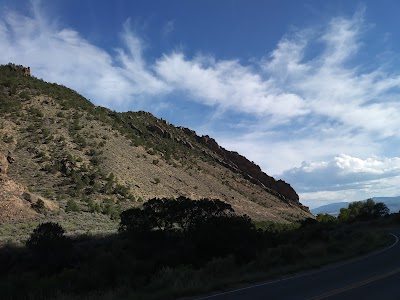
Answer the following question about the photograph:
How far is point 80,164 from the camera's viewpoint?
45.9 m

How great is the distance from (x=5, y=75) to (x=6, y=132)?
17.6 meters

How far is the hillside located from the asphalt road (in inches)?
900

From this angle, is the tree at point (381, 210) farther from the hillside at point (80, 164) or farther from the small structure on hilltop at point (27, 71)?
the small structure on hilltop at point (27, 71)

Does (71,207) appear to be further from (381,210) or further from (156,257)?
(381,210)

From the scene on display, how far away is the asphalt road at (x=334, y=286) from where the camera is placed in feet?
36.8

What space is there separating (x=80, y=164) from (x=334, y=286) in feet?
123

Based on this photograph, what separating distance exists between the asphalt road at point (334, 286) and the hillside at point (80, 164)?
22.9 meters

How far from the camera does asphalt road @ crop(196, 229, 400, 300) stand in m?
11.2

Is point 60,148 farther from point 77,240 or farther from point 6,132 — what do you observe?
point 77,240

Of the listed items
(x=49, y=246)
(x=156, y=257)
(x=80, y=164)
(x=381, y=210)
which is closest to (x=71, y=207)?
(x=80, y=164)

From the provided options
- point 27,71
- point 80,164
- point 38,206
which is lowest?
point 38,206

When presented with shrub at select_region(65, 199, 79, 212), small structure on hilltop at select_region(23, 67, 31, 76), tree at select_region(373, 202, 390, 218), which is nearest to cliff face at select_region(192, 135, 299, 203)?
tree at select_region(373, 202, 390, 218)

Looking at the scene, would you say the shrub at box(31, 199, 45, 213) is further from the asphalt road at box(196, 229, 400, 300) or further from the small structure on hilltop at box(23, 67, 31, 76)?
the small structure on hilltop at box(23, 67, 31, 76)

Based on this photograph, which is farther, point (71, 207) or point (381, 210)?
point (381, 210)
